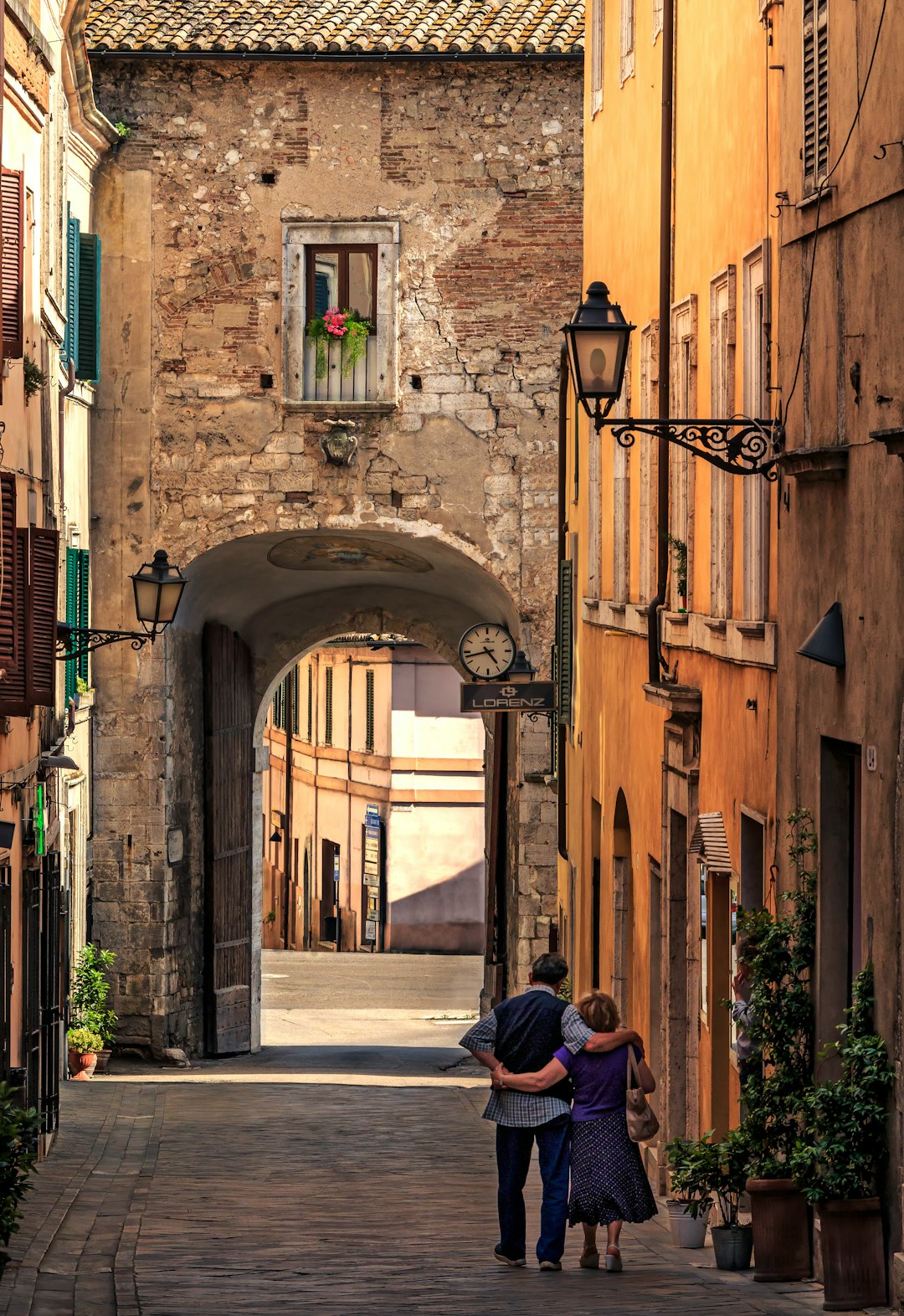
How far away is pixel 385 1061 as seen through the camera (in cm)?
2416

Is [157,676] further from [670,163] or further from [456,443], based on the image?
[670,163]

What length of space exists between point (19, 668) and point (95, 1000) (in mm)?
9050

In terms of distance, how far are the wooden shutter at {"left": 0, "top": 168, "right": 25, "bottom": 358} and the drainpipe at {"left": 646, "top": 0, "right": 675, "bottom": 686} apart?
4020 millimetres

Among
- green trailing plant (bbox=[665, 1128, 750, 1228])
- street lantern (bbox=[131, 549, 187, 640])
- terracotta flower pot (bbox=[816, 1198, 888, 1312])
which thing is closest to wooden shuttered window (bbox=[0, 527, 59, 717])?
street lantern (bbox=[131, 549, 187, 640])

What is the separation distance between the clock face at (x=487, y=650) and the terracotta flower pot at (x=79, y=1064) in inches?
217

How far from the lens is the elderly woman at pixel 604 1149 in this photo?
9.13 m

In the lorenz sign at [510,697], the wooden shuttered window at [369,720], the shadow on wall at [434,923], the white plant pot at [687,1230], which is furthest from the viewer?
the wooden shuttered window at [369,720]

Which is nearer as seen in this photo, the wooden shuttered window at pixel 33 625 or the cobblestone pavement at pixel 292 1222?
the cobblestone pavement at pixel 292 1222

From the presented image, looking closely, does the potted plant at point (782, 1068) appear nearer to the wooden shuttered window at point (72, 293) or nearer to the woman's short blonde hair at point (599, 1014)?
the woman's short blonde hair at point (599, 1014)

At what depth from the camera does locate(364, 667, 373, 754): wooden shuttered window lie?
141 ft

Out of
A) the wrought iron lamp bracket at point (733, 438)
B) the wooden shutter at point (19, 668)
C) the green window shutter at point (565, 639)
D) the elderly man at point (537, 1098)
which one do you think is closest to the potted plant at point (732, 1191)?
the elderly man at point (537, 1098)

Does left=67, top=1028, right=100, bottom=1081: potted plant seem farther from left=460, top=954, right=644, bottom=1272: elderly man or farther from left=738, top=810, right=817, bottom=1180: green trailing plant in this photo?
left=738, top=810, right=817, bottom=1180: green trailing plant

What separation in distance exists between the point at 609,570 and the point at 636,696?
6.76 feet

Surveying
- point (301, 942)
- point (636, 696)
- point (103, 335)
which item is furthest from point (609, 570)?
point (301, 942)
